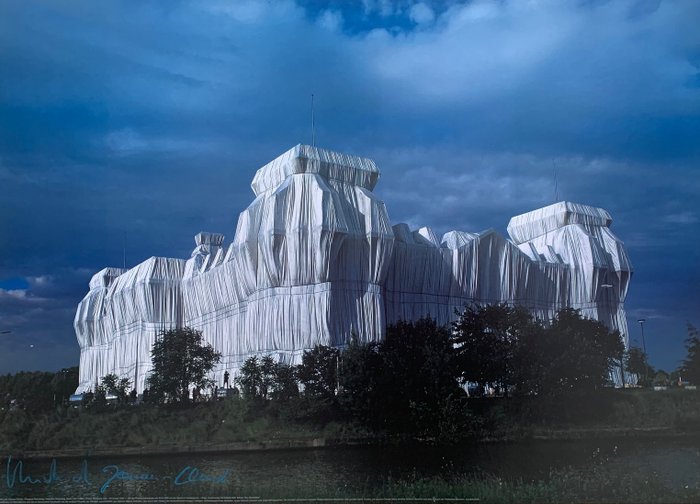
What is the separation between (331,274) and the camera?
159 ft

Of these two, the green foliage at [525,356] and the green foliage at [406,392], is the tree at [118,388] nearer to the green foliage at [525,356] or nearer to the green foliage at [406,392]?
the green foliage at [406,392]

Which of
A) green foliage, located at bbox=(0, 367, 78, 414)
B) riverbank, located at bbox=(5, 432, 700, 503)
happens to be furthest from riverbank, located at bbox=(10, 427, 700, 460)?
green foliage, located at bbox=(0, 367, 78, 414)

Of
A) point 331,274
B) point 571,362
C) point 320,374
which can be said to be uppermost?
point 331,274

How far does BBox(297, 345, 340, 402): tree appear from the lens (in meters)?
36.5

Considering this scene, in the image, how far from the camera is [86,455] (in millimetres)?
32000

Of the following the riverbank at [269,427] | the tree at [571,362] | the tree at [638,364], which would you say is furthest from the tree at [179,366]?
the tree at [638,364]

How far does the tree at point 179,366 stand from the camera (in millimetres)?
43053

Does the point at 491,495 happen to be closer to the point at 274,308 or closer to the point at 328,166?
the point at 274,308

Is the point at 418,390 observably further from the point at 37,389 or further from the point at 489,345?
the point at 37,389

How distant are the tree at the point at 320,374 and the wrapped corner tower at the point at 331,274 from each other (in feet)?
27.7

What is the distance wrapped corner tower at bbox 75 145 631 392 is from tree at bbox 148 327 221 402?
4774 millimetres

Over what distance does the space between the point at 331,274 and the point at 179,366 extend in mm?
11699
